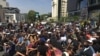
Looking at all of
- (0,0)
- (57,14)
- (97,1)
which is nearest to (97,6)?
(97,1)

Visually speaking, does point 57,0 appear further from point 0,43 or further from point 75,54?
point 75,54

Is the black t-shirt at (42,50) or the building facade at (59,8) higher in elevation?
the black t-shirt at (42,50)

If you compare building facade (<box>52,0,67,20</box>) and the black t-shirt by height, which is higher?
the black t-shirt

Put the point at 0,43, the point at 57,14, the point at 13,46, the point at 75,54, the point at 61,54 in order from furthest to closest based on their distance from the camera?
the point at 57,14, the point at 0,43, the point at 13,46, the point at 75,54, the point at 61,54

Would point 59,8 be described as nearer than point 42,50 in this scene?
No

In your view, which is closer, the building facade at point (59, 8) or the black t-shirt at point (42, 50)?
the black t-shirt at point (42, 50)

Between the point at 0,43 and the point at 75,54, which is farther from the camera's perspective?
the point at 0,43

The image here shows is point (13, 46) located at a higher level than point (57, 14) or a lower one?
higher

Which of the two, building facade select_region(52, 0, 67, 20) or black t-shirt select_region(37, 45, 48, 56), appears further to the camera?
building facade select_region(52, 0, 67, 20)

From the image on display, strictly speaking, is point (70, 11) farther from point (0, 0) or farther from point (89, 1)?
point (0, 0)

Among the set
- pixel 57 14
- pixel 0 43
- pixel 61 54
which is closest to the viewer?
pixel 61 54

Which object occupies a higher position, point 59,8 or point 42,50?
point 42,50

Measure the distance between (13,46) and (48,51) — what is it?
5.18 meters

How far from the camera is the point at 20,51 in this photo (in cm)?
1351
